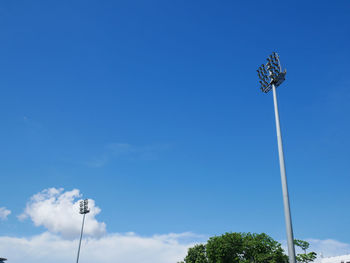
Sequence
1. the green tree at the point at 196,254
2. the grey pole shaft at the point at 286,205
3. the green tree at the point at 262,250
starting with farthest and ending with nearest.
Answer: the green tree at the point at 196,254 → the green tree at the point at 262,250 → the grey pole shaft at the point at 286,205

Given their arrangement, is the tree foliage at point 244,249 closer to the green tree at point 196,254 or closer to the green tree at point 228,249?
the green tree at point 228,249

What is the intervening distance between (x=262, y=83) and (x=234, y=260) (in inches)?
1815

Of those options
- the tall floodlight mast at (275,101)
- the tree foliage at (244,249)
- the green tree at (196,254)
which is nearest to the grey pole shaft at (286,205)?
the tall floodlight mast at (275,101)

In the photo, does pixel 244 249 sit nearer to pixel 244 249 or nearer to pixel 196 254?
pixel 244 249

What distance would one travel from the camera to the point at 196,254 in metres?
76.8

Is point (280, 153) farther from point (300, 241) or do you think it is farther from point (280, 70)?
point (300, 241)

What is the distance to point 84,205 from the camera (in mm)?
52781

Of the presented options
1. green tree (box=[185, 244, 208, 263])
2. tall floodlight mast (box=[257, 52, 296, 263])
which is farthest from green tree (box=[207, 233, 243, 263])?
tall floodlight mast (box=[257, 52, 296, 263])

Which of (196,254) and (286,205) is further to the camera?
(196,254)

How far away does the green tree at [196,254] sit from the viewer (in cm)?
7412

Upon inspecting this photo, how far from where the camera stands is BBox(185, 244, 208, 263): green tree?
74125 mm

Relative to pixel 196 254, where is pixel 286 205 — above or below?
below

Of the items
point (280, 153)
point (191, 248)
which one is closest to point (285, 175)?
point (280, 153)

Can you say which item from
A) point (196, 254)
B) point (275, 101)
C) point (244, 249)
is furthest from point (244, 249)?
point (275, 101)
